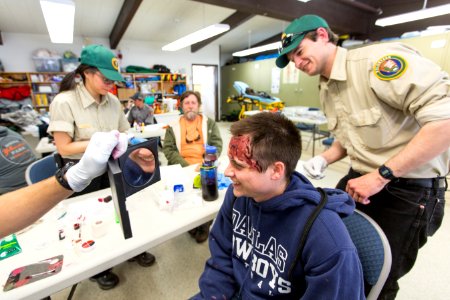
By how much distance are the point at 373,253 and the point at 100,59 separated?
5.55ft

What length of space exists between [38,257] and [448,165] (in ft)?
5.59

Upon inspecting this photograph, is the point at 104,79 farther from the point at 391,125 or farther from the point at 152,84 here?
the point at 152,84

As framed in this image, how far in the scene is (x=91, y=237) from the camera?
923 millimetres

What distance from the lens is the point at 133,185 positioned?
38.9 inches

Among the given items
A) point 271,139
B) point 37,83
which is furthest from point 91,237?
point 37,83

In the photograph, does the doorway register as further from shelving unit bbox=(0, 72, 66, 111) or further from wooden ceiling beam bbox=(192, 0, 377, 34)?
wooden ceiling beam bbox=(192, 0, 377, 34)

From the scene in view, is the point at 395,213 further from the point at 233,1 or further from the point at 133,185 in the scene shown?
the point at 233,1

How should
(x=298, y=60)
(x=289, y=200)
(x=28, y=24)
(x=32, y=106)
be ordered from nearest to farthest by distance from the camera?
(x=289, y=200)
(x=298, y=60)
(x=28, y=24)
(x=32, y=106)

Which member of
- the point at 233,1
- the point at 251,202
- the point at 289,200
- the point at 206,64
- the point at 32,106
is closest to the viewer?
the point at 289,200

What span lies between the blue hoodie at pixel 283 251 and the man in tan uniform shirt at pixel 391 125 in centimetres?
35

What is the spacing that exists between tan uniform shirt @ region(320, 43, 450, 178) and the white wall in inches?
284

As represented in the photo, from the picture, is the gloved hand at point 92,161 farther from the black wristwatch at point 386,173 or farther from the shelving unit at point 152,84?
the shelving unit at point 152,84

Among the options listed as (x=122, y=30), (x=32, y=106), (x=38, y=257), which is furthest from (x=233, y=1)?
(x=32, y=106)

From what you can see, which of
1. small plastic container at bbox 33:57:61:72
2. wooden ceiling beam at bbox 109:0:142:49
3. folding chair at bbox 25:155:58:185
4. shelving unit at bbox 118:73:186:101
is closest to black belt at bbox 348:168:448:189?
folding chair at bbox 25:155:58:185
